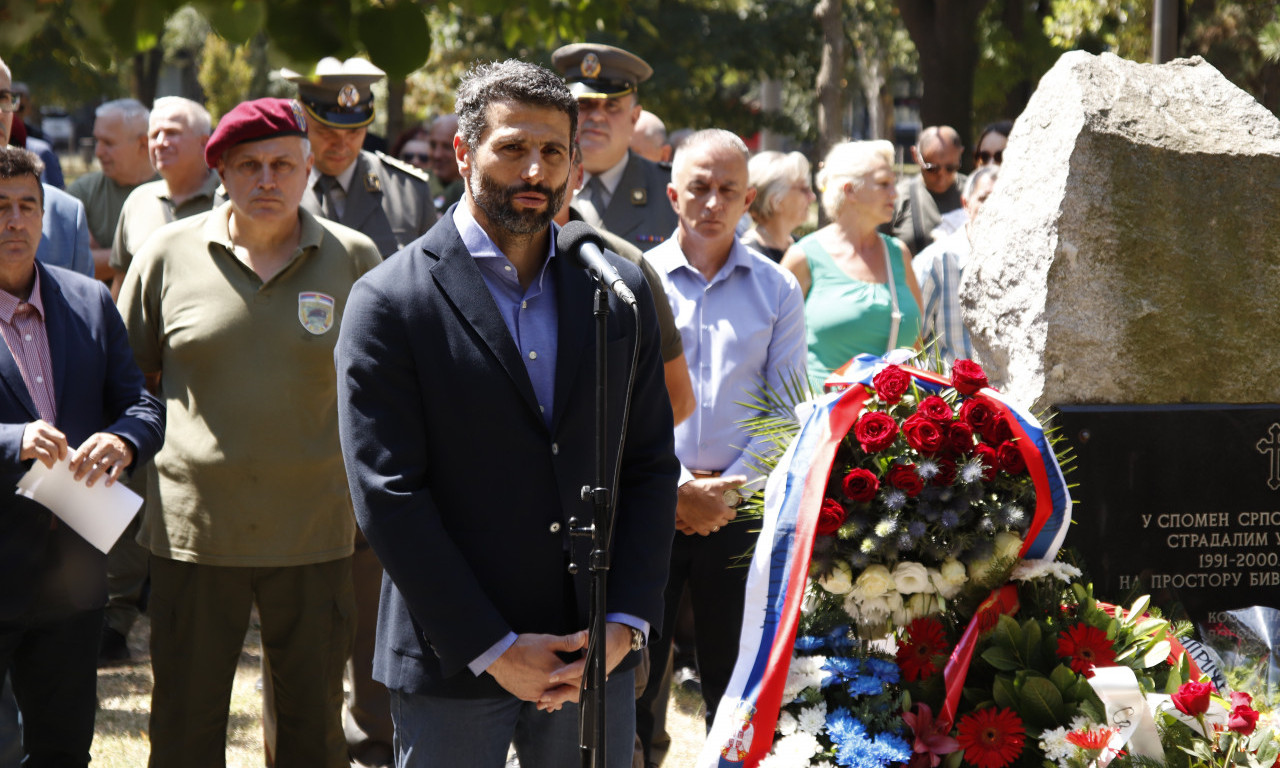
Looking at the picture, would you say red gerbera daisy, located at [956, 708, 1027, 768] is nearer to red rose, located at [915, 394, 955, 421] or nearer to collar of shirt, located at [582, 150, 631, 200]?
red rose, located at [915, 394, 955, 421]

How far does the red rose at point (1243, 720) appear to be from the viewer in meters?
3.30

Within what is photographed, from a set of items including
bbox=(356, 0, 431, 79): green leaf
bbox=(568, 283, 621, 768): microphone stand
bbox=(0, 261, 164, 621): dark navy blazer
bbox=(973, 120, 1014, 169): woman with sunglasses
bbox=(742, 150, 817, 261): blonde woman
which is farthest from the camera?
bbox=(973, 120, 1014, 169): woman with sunglasses

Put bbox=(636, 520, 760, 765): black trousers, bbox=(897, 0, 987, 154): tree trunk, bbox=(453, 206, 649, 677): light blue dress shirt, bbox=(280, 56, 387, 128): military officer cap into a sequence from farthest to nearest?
bbox=(897, 0, 987, 154): tree trunk < bbox=(280, 56, 387, 128): military officer cap < bbox=(636, 520, 760, 765): black trousers < bbox=(453, 206, 649, 677): light blue dress shirt

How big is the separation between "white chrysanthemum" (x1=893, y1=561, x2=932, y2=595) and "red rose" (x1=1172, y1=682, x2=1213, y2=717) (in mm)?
697

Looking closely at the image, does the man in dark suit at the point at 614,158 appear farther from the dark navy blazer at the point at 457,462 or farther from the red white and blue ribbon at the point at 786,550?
the dark navy blazer at the point at 457,462

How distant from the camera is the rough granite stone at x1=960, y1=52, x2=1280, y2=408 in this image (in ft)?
14.3

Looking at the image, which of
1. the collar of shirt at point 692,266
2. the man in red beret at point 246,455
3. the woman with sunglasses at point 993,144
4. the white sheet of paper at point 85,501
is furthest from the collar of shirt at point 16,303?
the woman with sunglasses at point 993,144

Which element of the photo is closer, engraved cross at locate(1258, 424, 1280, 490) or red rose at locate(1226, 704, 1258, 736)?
red rose at locate(1226, 704, 1258, 736)

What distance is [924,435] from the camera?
348cm

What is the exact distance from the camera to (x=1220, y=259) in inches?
174

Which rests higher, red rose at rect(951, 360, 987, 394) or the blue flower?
red rose at rect(951, 360, 987, 394)

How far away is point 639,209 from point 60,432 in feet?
8.94

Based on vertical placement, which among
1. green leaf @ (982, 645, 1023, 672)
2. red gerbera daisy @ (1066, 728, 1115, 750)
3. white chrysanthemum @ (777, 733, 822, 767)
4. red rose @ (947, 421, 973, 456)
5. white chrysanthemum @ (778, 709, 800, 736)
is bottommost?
white chrysanthemum @ (777, 733, 822, 767)

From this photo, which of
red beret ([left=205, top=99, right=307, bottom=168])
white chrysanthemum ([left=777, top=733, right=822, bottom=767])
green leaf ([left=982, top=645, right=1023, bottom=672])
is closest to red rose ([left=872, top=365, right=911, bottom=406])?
green leaf ([left=982, top=645, right=1023, bottom=672])
